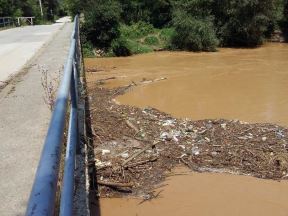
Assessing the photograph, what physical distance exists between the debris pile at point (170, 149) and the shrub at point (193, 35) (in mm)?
18022

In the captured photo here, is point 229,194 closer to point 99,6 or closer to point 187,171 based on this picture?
point 187,171

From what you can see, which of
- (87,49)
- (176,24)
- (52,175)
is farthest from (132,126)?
(176,24)

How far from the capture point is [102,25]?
26.4m

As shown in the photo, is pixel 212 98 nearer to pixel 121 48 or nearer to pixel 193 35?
pixel 121 48

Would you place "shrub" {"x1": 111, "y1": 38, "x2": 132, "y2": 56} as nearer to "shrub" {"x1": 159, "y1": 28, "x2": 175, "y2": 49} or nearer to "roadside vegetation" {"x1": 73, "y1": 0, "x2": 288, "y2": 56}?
"roadside vegetation" {"x1": 73, "y1": 0, "x2": 288, "y2": 56}

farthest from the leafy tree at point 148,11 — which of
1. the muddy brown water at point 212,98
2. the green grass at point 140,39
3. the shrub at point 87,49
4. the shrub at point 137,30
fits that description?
the shrub at point 87,49

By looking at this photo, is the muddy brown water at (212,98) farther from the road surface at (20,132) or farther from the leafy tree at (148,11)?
the leafy tree at (148,11)

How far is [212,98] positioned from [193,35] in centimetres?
1466

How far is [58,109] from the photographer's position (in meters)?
2.71

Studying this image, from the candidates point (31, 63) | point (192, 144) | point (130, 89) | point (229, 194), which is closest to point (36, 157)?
point (229, 194)

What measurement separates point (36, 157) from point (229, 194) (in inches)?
135

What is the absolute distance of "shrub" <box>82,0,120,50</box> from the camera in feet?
85.9

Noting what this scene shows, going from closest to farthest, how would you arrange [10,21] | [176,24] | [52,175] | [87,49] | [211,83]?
[52,175] < [211,83] < [87,49] < [176,24] < [10,21]

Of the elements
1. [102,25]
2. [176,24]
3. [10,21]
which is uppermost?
[10,21]
